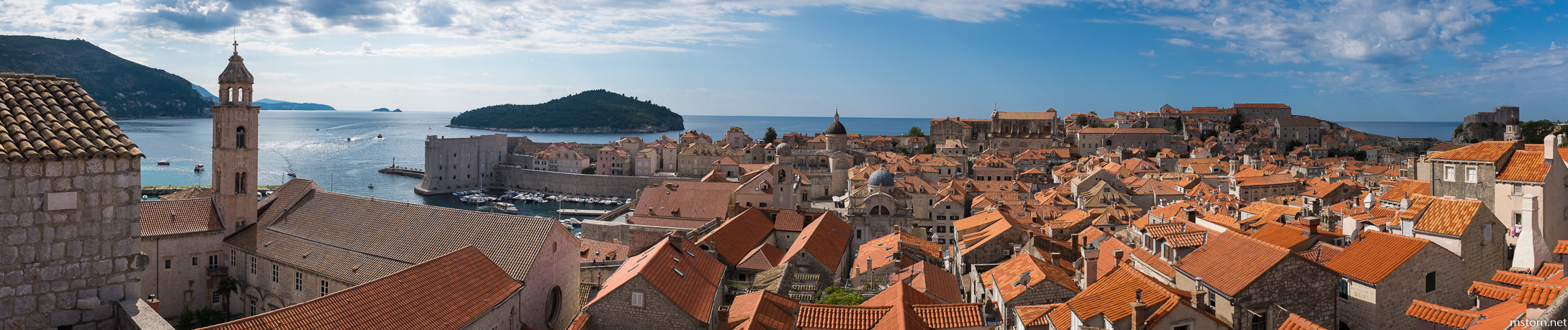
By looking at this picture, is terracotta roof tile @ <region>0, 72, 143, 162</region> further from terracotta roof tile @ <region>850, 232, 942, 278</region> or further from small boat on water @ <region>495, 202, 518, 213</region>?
small boat on water @ <region>495, 202, 518, 213</region>

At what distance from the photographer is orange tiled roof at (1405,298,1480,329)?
379 inches

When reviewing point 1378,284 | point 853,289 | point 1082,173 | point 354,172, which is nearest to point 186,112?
point 354,172

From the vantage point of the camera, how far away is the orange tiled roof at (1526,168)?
1352 centimetres

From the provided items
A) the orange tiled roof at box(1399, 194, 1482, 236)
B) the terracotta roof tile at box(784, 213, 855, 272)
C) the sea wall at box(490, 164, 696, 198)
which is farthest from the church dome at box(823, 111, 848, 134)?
the orange tiled roof at box(1399, 194, 1482, 236)

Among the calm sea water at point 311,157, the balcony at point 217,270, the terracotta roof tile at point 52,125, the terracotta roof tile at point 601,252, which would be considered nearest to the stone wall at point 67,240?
the terracotta roof tile at point 52,125

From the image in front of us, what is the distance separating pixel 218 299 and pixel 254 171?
416 cm

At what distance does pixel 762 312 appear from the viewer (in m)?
15.7

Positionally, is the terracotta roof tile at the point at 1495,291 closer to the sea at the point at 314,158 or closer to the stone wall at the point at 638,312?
the stone wall at the point at 638,312

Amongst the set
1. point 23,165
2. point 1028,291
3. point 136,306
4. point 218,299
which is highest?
point 23,165

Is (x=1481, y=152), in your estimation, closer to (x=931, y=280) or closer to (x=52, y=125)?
(x=931, y=280)

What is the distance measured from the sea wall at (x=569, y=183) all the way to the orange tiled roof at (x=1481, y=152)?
63.4 meters

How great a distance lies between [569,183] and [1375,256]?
253ft

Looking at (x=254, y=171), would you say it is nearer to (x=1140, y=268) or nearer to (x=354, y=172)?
(x=1140, y=268)

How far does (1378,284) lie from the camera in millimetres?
12211
